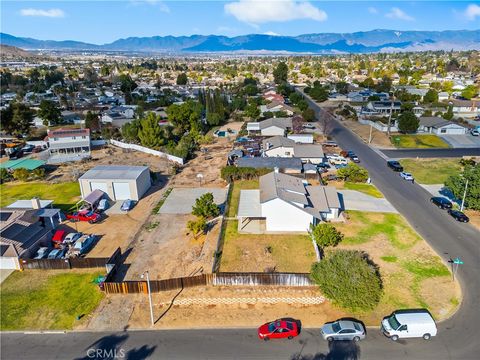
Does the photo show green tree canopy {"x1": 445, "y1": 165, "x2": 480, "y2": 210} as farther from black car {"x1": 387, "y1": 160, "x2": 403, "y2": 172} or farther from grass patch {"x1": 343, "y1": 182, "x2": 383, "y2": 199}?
black car {"x1": 387, "y1": 160, "x2": 403, "y2": 172}

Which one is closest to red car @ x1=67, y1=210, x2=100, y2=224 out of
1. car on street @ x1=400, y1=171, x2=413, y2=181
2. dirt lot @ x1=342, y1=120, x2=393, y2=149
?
car on street @ x1=400, y1=171, x2=413, y2=181

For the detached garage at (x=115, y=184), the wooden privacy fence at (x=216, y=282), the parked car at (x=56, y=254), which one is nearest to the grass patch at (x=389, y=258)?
the wooden privacy fence at (x=216, y=282)

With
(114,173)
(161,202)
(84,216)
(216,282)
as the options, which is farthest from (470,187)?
(84,216)

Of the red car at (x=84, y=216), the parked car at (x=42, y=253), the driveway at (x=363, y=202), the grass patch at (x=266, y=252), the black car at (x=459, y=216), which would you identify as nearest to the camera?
the grass patch at (x=266, y=252)

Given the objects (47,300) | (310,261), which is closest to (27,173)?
(47,300)

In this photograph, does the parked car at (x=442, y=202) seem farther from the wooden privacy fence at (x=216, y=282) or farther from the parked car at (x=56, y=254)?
the parked car at (x=56, y=254)

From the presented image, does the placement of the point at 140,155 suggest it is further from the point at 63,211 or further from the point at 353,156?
the point at 353,156
